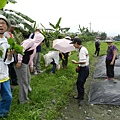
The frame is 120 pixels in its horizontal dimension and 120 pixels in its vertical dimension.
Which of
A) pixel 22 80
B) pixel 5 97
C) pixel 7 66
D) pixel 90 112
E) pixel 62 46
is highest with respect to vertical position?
pixel 62 46

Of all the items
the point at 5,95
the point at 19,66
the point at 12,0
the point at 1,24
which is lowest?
the point at 5,95

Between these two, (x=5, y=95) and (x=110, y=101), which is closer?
(x=5, y=95)

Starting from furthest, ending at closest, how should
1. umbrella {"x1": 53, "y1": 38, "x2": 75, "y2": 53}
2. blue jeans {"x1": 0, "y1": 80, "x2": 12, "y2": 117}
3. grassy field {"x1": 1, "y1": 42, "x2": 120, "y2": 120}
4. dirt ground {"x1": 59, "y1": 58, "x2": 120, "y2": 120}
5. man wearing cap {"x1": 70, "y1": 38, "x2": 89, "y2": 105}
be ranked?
umbrella {"x1": 53, "y1": 38, "x2": 75, "y2": 53}
man wearing cap {"x1": 70, "y1": 38, "x2": 89, "y2": 105}
dirt ground {"x1": 59, "y1": 58, "x2": 120, "y2": 120}
grassy field {"x1": 1, "y1": 42, "x2": 120, "y2": 120}
blue jeans {"x1": 0, "y1": 80, "x2": 12, "y2": 117}

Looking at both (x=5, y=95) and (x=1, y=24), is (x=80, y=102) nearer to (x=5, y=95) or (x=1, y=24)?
(x=5, y=95)

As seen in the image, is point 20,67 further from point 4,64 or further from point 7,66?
point 4,64

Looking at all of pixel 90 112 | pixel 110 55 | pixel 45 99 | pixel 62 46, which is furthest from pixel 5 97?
pixel 110 55

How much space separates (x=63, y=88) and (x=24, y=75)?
69.8 inches

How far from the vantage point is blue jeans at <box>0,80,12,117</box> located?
302 cm

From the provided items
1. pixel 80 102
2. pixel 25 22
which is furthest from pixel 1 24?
pixel 80 102

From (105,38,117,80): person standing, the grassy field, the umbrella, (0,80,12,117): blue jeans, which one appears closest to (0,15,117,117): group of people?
(0,80,12,117): blue jeans

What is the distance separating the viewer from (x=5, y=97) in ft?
10.1

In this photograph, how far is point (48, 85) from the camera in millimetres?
5309

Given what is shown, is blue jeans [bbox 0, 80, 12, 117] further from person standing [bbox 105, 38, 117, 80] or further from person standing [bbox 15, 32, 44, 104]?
person standing [bbox 105, 38, 117, 80]

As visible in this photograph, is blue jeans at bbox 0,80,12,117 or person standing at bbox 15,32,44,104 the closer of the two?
blue jeans at bbox 0,80,12,117
